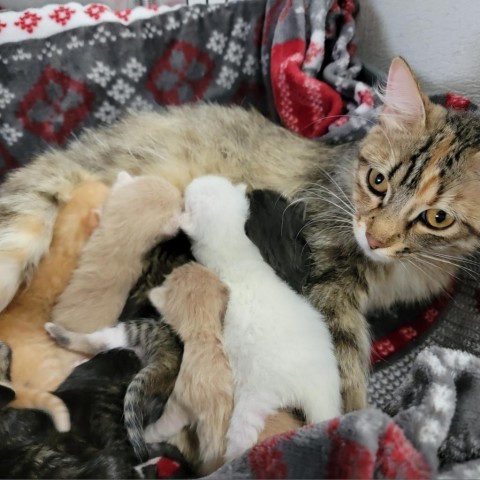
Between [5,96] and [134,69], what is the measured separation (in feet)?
1.36

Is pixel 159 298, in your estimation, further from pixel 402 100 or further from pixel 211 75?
pixel 211 75

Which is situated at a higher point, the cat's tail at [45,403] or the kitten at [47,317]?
the kitten at [47,317]

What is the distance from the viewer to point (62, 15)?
189cm

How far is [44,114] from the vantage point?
1.91 m

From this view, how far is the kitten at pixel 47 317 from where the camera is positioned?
1188mm

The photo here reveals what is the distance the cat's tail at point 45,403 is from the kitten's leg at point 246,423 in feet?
1.05

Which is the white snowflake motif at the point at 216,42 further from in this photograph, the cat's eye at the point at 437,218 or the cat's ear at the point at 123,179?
the cat's eye at the point at 437,218

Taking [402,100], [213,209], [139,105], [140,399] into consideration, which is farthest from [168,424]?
[139,105]

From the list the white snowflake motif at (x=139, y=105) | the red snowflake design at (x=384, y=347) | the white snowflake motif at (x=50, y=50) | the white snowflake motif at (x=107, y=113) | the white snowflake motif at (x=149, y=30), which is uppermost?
the white snowflake motif at (x=149, y=30)

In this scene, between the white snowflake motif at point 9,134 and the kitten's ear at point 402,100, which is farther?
the white snowflake motif at point 9,134

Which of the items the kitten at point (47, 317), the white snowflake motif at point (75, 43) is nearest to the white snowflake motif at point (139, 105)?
the white snowflake motif at point (75, 43)

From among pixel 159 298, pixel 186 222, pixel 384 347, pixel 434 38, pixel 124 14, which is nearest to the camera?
pixel 159 298

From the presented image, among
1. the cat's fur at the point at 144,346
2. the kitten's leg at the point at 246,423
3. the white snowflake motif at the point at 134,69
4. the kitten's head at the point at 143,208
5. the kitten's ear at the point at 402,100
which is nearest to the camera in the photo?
the kitten's leg at the point at 246,423

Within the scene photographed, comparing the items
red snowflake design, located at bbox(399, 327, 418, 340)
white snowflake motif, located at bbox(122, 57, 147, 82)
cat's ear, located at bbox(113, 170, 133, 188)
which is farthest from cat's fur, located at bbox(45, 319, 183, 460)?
white snowflake motif, located at bbox(122, 57, 147, 82)
